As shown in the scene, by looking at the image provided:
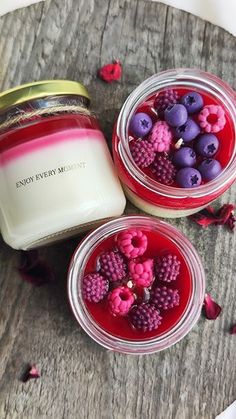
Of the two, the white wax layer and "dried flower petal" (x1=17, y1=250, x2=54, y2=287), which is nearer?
the white wax layer

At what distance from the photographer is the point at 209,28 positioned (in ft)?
3.95

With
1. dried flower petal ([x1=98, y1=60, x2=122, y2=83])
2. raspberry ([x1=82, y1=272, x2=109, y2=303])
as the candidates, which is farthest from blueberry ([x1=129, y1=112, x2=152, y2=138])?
raspberry ([x1=82, y1=272, x2=109, y2=303])

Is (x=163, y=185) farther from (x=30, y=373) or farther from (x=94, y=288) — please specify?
(x=30, y=373)

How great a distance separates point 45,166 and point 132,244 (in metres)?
0.18

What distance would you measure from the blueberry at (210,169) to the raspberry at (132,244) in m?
0.13

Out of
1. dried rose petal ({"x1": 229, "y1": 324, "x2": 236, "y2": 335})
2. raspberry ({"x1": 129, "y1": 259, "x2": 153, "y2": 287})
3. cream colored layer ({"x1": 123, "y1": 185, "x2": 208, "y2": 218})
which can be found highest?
cream colored layer ({"x1": 123, "y1": 185, "x2": 208, "y2": 218})

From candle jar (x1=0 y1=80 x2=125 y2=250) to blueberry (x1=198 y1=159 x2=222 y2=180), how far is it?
145 millimetres

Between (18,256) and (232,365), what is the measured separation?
0.39m

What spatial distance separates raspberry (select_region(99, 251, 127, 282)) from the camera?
3.53 ft

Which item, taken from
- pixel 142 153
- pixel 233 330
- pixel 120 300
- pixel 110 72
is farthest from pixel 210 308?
pixel 110 72

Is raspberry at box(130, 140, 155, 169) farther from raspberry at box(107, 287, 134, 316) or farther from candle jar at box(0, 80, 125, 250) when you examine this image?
raspberry at box(107, 287, 134, 316)

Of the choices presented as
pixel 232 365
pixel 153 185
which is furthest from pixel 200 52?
pixel 232 365

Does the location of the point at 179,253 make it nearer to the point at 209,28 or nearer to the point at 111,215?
the point at 111,215

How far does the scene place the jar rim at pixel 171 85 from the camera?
106 centimetres
